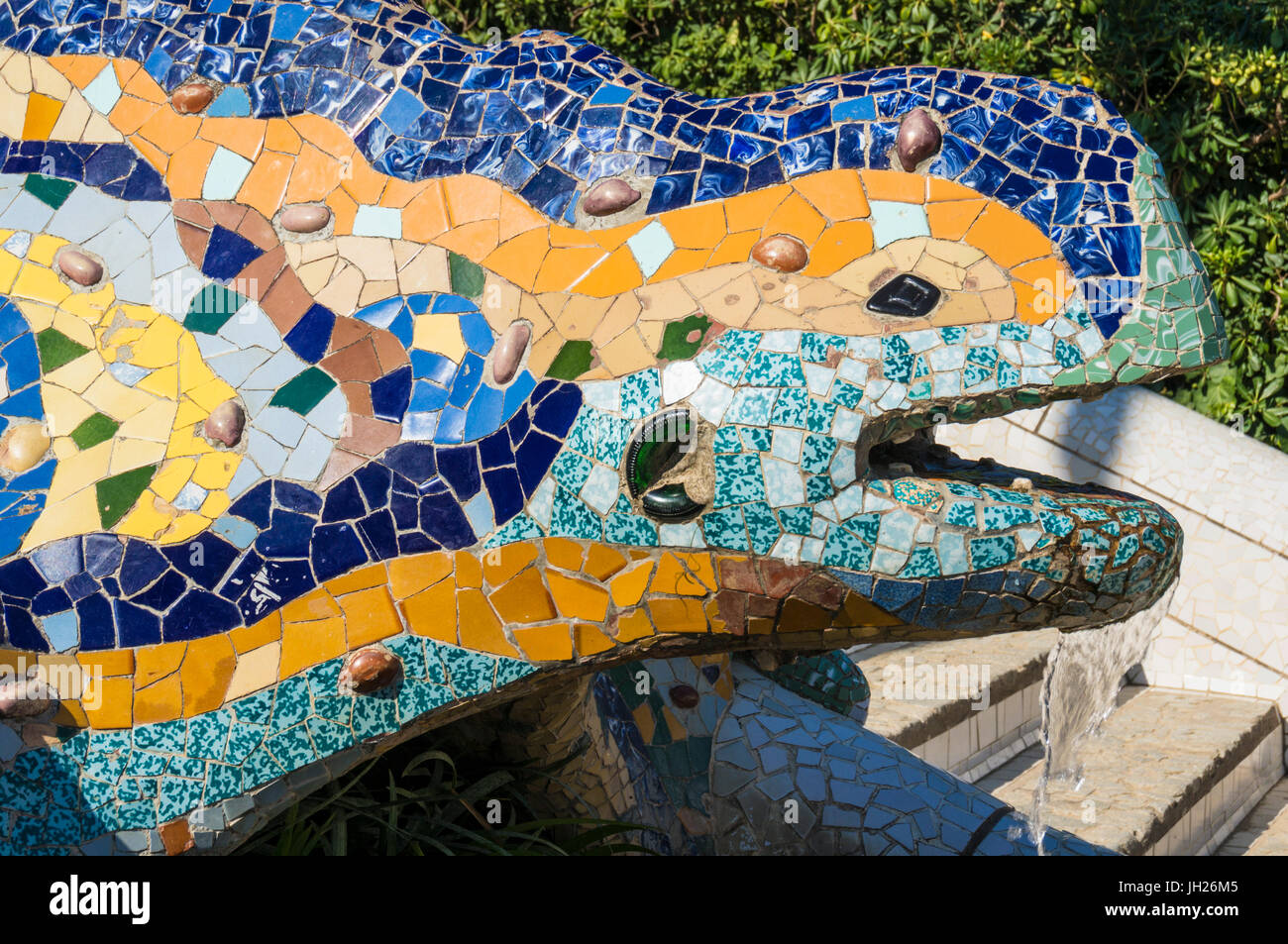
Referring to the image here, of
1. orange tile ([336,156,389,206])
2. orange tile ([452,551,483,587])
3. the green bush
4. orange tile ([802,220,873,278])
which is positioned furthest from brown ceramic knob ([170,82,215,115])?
the green bush

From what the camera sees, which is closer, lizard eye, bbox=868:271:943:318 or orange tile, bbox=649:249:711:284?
lizard eye, bbox=868:271:943:318

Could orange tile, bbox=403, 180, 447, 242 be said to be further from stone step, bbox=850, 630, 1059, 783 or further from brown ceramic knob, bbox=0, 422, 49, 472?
stone step, bbox=850, 630, 1059, 783

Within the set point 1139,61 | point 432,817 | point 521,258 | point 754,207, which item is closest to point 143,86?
point 521,258

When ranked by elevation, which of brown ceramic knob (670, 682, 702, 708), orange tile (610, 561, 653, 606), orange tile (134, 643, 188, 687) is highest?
orange tile (610, 561, 653, 606)

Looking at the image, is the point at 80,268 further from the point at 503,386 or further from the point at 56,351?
the point at 503,386

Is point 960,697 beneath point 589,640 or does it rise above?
beneath

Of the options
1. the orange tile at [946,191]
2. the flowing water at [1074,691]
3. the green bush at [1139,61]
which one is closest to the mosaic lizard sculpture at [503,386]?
the orange tile at [946,191]

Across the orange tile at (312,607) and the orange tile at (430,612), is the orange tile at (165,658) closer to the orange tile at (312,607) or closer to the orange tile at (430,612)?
the orange tile at (312,607)

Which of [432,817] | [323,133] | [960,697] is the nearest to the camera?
[323,133]

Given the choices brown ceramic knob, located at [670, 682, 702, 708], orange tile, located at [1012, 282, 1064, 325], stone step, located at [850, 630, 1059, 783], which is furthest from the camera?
stone step, located at [850, 630, 1059, 783]

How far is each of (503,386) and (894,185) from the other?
3.04 feet

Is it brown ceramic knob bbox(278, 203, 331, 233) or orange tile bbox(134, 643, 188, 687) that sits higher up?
brown ceramic knob bbox(278, 203, 331, 233)

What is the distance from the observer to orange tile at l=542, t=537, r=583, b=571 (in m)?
3.08

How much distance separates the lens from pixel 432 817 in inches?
157
